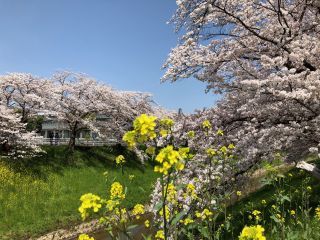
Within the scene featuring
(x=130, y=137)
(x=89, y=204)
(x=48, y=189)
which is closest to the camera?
(x=130, y=137)

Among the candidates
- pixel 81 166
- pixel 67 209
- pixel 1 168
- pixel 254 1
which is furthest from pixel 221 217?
pixel 81 166

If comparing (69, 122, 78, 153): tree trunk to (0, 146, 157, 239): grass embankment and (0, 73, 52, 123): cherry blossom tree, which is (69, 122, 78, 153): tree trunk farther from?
(0, 73, 52, 123): cherry blossom tree

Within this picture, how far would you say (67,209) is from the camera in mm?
26750

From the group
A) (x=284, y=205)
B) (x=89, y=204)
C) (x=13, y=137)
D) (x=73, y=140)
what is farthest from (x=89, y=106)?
(x=89, y=204)

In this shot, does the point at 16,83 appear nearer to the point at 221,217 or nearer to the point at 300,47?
the point at 221,217

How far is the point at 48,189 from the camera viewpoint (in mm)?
28156

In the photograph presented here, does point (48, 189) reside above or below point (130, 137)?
below

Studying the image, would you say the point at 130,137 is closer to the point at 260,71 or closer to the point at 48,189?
the point at 260,71

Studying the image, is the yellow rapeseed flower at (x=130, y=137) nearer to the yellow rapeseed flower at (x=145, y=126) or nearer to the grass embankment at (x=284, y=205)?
the yellow rapeseed flower at (x=145, y=126)

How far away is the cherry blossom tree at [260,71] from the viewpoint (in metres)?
10.2

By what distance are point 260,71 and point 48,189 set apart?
2005 cm

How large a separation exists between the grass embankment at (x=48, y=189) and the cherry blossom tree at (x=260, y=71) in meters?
8.70

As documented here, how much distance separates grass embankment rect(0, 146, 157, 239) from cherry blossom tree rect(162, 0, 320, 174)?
28.6ft

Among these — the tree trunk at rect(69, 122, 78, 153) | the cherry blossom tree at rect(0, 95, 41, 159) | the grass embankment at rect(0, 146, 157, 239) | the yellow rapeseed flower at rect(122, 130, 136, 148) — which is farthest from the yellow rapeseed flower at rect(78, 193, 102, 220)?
the tree trunk at rect(69, 122, 78, 153)
